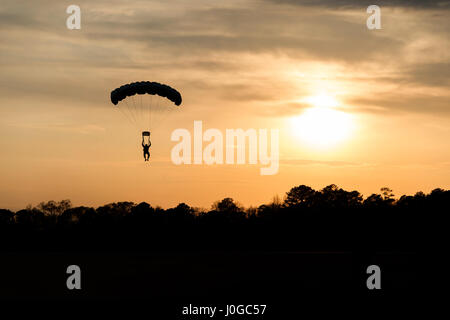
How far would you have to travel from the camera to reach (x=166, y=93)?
5588 cm

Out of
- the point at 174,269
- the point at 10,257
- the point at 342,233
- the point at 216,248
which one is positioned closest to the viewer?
the point at 174,269

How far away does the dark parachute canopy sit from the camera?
180ft

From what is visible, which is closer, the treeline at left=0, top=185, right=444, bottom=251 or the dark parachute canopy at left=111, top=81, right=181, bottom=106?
the dark parachute canopy at left=111, top=81, right=181, bottom=106

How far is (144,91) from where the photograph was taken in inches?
2162

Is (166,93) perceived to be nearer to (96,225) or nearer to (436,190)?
(96,225)

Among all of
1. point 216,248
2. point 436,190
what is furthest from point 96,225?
point 436,190

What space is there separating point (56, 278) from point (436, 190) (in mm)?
143512

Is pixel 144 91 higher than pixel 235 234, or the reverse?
pixel 144 91

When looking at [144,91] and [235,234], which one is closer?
[144,91]

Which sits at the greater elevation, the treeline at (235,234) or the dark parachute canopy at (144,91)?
the dark parachute canopy at (144,91)

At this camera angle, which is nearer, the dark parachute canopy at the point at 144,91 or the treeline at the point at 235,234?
the dark parachute canopy at the point at 144,91

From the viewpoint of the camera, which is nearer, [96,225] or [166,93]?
[166,93]

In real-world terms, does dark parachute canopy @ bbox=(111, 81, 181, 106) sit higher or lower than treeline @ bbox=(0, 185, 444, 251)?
higher

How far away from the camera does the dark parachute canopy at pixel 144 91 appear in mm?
54875
